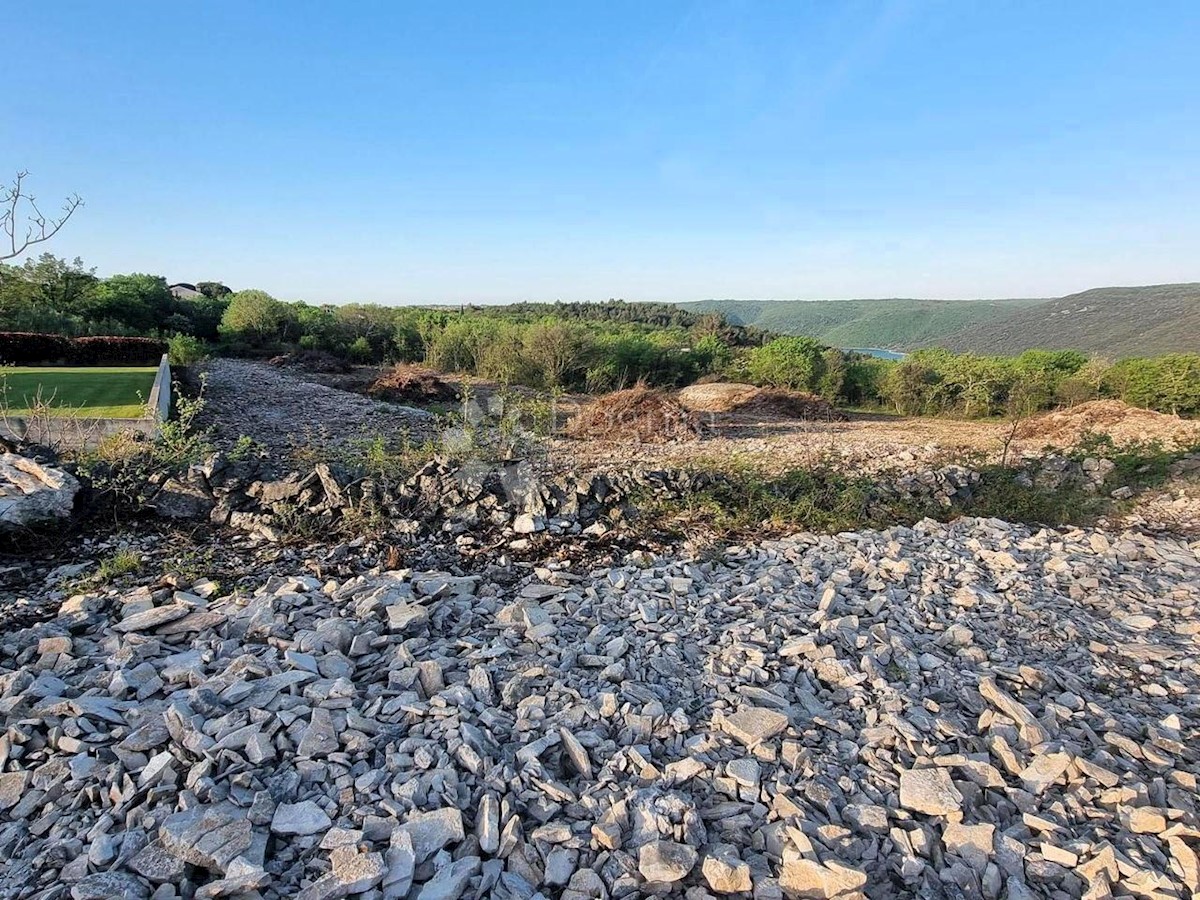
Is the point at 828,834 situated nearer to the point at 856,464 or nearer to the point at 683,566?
the point at 683,566

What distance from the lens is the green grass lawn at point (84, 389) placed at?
29.1 feet

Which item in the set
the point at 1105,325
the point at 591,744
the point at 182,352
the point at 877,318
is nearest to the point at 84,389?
the point at 182,352

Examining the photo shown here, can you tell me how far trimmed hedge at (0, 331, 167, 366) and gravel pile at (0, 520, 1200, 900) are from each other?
15.1 meters

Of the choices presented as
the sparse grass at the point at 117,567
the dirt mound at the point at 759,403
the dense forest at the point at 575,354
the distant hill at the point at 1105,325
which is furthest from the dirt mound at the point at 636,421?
the distant hill at the point at 1105,325

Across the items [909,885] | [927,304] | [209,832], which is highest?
[927,304]

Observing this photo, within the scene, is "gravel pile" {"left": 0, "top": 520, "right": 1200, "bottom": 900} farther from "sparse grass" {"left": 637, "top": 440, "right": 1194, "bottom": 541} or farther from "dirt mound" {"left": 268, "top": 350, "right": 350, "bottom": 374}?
"dirt mound" {"left": 268, "top": 350, "right": 350, "bottom": 374}

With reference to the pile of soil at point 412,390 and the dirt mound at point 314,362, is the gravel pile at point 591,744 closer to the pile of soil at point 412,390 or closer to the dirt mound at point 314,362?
the pile of soil at point 412,390

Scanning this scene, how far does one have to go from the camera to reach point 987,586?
371 centimetres

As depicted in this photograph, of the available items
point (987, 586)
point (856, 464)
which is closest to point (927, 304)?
point (856, 464)

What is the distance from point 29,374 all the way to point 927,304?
165 feet

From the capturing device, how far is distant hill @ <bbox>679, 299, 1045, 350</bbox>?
35.9 m

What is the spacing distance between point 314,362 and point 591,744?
17.6 m

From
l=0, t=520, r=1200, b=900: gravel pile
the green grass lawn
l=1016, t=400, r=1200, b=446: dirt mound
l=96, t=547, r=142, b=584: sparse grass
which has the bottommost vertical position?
l=1016, t=400, r=1200, b=446: dirt mound

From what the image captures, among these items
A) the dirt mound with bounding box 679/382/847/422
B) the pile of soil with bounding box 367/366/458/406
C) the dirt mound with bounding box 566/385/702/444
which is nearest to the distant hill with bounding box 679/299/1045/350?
the dirt mound with bounding box 679/382/847/422
